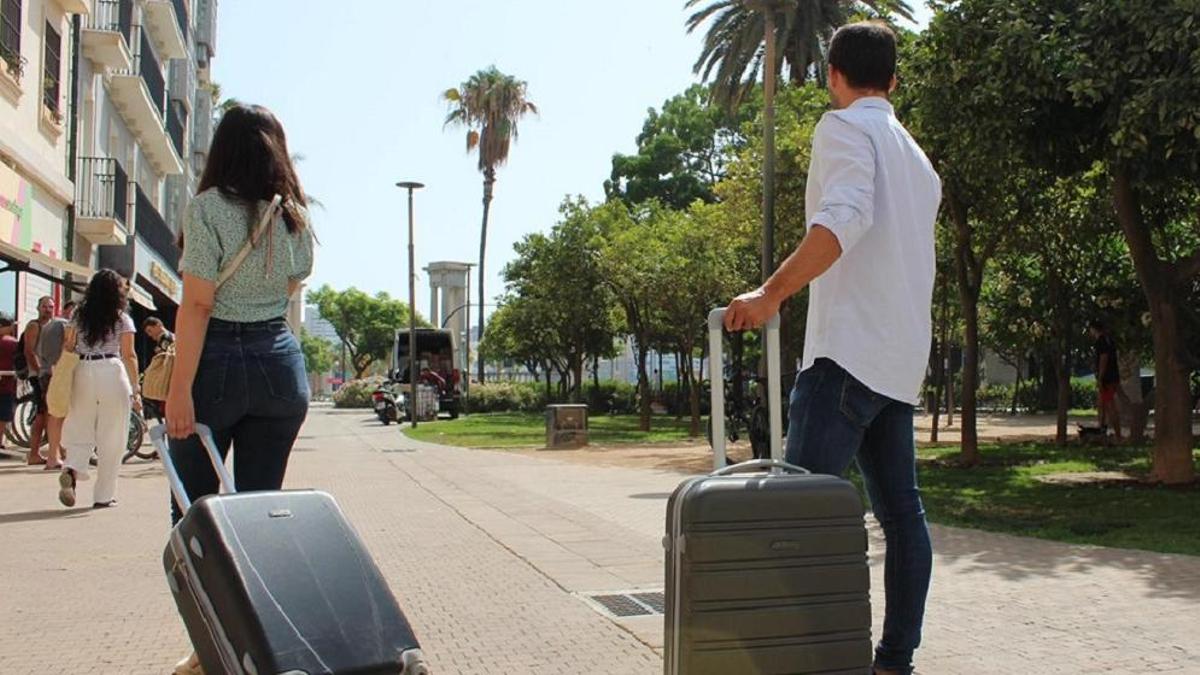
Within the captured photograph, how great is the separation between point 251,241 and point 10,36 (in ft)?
47.8

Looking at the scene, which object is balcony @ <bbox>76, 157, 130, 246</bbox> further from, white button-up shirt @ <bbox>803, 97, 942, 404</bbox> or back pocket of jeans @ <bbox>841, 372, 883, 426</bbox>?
back pocket of jeans @ <bbox>841, 372, 883, 426</bbox>

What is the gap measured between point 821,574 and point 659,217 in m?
32.1

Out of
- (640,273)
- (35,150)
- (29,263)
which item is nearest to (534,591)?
(29,263)

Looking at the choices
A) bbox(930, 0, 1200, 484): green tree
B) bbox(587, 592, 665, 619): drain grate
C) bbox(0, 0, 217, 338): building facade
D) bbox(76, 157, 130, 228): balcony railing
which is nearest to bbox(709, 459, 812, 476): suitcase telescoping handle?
bbox(587, 592, 665, 619): drain grate

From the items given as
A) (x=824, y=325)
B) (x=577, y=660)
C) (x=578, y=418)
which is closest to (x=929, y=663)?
(x=577, y=660)

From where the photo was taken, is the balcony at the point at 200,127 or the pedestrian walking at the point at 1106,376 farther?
the balcony at the point at 200,127

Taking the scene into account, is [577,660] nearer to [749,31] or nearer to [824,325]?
[824,325]

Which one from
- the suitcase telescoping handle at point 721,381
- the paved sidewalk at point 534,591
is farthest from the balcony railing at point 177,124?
the suitcase telescoping handle at point 721,381

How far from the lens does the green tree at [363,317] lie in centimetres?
10250

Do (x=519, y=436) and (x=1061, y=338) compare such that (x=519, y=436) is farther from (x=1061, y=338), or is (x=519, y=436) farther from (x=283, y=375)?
(x=283, y=375)

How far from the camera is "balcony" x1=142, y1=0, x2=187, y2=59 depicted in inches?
1072

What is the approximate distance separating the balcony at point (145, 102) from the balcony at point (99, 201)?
217 cm

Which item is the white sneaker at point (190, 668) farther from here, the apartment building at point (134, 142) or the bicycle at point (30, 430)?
the apartment building at point (134, 142)

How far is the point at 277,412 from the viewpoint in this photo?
3.63 meters
